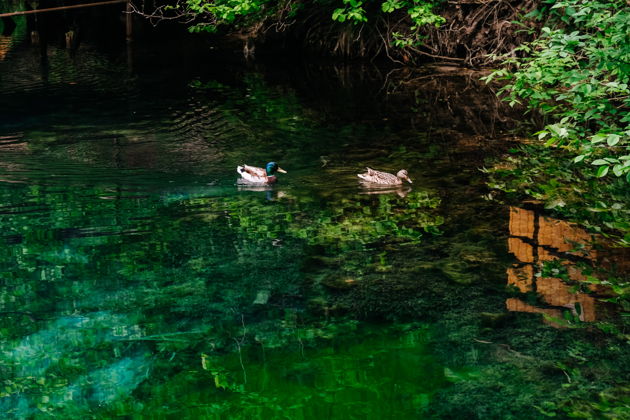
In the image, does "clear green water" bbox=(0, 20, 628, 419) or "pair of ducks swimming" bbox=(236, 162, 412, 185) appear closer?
"clear green water" bbox=(0, 20, 628, 419)

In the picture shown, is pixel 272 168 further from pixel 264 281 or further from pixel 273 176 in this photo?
pixel 264 281

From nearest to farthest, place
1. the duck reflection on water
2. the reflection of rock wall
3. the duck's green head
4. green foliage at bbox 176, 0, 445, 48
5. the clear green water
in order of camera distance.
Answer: the clear green water, the reflection of rock wall, the duck reflection on water, the duck's green head, green foliage at bbox 176, 0, 445, 48

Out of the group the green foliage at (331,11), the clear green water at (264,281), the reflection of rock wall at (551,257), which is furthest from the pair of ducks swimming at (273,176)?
the green foliage at (331,11)

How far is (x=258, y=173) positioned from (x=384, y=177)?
1.67 m

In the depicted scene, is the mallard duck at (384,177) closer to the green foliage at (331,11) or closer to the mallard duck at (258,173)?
the mallard duck at (258,173)

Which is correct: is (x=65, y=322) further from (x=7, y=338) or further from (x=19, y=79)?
(x=19, y=79)

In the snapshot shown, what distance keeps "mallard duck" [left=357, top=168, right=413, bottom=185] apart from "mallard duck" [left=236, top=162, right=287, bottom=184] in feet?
3.91

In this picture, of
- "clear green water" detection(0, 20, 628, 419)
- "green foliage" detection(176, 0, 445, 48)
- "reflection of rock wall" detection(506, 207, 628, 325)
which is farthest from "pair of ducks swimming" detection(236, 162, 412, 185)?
"green foliage" detection(176, 0, 445, 48)

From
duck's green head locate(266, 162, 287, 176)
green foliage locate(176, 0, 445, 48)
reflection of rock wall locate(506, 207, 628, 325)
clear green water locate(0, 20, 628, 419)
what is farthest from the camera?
green foliage locate(176, 0, 445, 48)

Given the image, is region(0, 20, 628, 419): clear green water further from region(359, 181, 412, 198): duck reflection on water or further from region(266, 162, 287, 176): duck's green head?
region(266, 162, 287, 176): duck's green head

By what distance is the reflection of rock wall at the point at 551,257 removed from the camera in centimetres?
747

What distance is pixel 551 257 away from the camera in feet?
28.0

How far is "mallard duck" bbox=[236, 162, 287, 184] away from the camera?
10.9 meters

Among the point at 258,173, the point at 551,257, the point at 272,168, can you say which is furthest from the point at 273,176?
the point at 551,257
